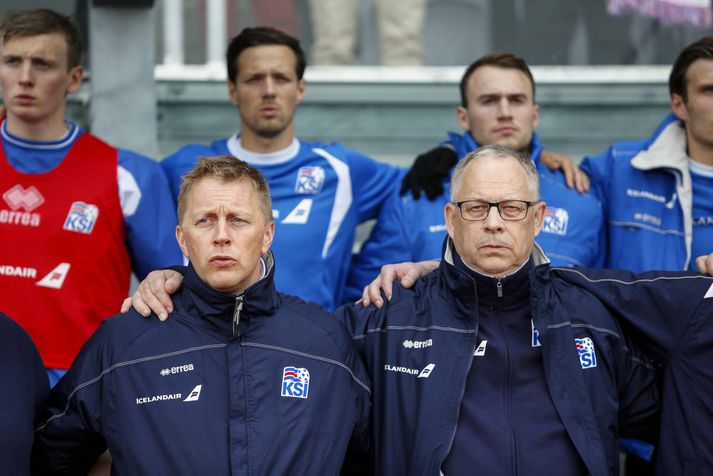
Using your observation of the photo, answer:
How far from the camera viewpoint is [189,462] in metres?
3.20

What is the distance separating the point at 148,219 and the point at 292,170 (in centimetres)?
64

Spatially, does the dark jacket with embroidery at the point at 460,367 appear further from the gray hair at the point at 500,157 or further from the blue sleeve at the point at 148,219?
the blue sleeve at the point at 148,219

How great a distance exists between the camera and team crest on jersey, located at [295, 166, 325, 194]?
4.65m

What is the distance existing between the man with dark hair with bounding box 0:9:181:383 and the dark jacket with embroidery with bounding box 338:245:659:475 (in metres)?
1.02

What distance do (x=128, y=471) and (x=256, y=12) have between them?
3371 millimetres

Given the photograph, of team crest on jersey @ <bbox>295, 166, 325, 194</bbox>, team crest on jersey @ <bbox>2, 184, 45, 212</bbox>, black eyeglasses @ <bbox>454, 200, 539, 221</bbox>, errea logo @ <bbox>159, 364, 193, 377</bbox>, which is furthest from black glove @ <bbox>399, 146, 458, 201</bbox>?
errea logo @ <bbox>159, 364, 193, 377</bbox>

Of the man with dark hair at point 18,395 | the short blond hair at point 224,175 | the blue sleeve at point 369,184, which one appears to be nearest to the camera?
the man with dark hair at point 18,395

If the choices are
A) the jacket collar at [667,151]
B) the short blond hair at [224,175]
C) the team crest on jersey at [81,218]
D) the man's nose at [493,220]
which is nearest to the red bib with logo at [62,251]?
the team crest on jersey at [81,218]

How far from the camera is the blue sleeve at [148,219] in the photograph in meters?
4.32

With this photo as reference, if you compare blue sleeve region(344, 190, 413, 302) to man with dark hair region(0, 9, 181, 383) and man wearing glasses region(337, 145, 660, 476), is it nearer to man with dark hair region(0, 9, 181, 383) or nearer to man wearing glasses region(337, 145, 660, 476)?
man with dark hair region(0, 9, 181, 383)

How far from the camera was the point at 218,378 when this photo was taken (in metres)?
3.32

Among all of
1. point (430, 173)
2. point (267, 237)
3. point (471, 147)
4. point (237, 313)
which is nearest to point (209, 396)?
point (237, 313)

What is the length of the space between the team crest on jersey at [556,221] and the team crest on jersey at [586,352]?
958 millimetres

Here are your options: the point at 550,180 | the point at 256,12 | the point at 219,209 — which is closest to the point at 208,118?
the point at 256,12
